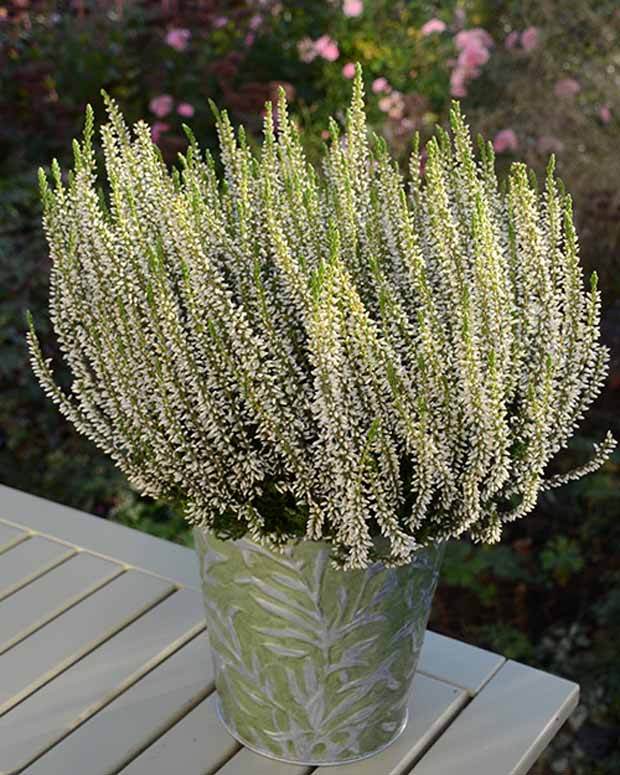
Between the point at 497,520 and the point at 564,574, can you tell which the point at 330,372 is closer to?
the point at 497,520

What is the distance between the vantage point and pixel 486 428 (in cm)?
Result: 109

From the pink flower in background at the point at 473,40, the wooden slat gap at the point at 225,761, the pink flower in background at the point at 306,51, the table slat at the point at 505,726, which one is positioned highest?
the pink flower in background at the point at 306,51

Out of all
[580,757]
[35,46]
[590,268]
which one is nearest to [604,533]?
[580,757]

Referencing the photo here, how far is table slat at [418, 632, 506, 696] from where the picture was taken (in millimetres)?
1469

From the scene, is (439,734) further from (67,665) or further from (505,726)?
(67,665)

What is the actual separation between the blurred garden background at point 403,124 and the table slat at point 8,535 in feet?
3.59

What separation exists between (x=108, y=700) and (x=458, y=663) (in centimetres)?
48

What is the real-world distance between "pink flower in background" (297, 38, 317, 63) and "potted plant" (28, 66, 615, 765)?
3.40m

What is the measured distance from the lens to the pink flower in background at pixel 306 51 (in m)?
4.49

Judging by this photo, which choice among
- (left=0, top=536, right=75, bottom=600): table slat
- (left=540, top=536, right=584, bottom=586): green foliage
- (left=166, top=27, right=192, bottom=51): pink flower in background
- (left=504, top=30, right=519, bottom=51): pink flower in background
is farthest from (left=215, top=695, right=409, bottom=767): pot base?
(left=504, top=30, right=519, bottom=51): pink flower in background

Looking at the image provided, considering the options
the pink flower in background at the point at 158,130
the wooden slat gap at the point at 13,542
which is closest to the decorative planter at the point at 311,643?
the wooden slat gap at the point at 13,542

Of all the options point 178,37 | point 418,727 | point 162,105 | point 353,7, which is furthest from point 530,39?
point 418,727

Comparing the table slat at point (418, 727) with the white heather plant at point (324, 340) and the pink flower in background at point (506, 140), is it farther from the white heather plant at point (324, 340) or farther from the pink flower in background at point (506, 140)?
the pink flower in background at point (506, 140)

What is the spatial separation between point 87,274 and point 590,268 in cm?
248
